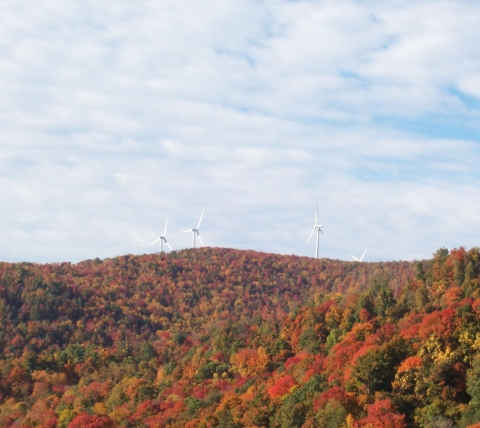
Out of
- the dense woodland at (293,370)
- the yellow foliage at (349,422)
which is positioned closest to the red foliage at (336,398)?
the dense woodland at (293,370)

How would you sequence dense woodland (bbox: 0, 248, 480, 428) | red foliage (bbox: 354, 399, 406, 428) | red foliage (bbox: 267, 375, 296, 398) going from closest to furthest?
red foliage (bbox: 354, 399, 406, 428) < dense woodland (bbox: 0, 248, 480, 428) < red foliage (bbox: 267, 375, 296, 398)

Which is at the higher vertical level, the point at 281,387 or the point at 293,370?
A: the point at 293,370

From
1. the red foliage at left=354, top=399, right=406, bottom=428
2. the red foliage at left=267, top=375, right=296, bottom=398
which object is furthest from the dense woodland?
the red foliage at left=267, top=375, right=296, bottom=398

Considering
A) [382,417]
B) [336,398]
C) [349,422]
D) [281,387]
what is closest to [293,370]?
[281,387]

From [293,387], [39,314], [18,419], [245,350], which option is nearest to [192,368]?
[245,350]

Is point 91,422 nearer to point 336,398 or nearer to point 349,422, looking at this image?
point 336,398

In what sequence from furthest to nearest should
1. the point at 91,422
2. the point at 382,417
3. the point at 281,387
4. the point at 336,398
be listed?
the point at 91,422, the point at 281,387, the point at 336,398, the point at 382,417

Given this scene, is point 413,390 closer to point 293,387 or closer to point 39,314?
point 293,387

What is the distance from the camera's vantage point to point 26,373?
494ft

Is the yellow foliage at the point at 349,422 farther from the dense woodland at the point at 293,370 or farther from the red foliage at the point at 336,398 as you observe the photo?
the red foliage at the point at 336,398

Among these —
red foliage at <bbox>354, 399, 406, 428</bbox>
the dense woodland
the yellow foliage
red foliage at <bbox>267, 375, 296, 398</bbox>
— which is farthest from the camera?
red foliage at <bbox>267, 375, 296, 398</bbox>

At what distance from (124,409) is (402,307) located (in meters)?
44.4

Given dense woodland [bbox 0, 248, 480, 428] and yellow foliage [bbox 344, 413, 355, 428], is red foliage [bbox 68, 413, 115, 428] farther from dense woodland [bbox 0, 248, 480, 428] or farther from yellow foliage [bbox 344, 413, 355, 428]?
yellow foliage [bbox 344, 413, 355, 428]

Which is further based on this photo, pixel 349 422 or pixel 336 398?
pixel 336 398
